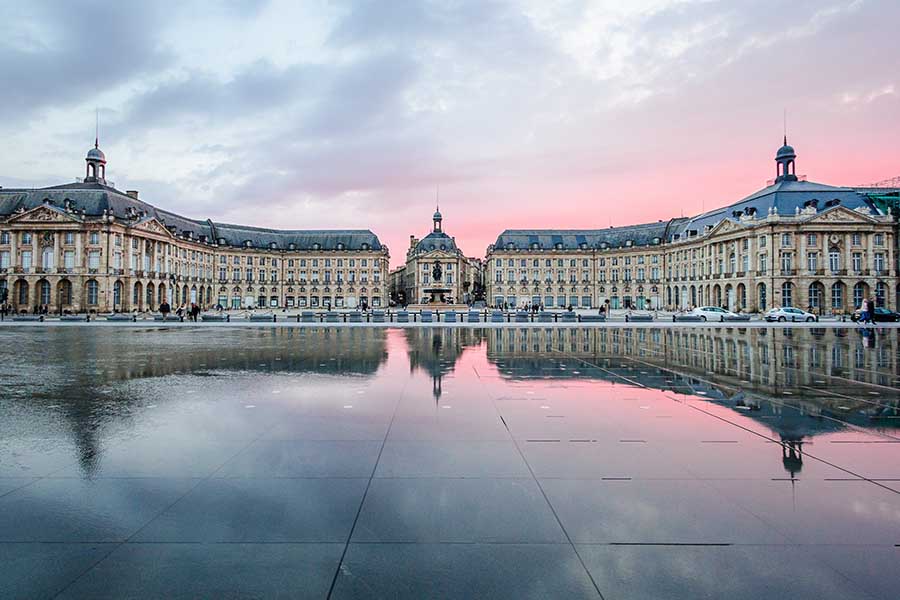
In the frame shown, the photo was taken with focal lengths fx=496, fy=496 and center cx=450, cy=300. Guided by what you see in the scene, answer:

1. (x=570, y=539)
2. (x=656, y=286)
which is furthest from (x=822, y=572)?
(x=656, y=286)

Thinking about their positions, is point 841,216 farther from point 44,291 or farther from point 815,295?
point 44,291

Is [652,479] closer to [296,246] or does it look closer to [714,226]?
[714,226]

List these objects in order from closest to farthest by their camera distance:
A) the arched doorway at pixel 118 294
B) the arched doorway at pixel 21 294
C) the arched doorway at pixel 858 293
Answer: the arched doorway at pixel 858 293 < the arched doorway at pixel 21 294 < the arched doorway at pixel 118 294

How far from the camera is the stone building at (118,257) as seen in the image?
230 ft

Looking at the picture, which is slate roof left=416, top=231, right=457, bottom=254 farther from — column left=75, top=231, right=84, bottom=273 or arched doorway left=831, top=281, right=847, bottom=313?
arched doorway left=831, top=281, right=847, bottom=313

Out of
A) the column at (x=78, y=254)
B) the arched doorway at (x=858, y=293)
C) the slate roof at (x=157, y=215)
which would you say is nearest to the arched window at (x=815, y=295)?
the arched doorway at (x=858, y=293)

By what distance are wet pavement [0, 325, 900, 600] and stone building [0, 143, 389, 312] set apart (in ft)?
234

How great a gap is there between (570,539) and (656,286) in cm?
10393

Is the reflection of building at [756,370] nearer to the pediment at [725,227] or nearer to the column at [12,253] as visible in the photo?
the pediment at [725,227]

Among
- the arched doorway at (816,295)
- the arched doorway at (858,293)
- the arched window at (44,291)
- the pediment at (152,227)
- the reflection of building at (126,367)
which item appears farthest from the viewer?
the pediment at (152,227)

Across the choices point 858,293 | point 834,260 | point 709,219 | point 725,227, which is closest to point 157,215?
point 725,227

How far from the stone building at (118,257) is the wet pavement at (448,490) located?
71.2 m

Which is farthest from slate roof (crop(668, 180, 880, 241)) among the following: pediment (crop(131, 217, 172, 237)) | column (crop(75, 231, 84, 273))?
column (crop(75, 231, 84, 273))

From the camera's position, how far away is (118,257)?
72.6 m
